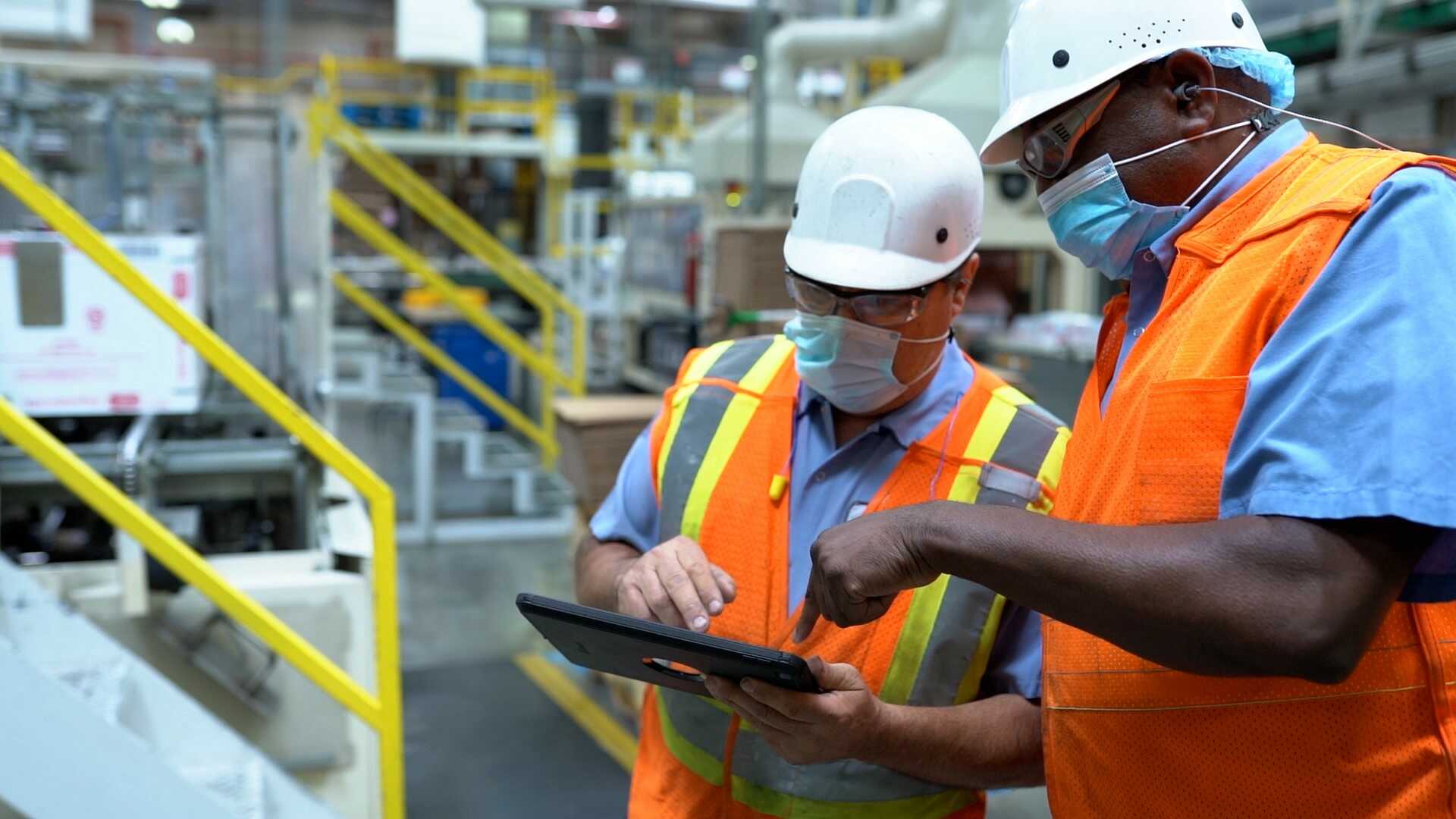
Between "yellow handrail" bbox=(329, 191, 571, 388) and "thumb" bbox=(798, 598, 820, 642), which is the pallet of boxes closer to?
"thumb" bbox=(798, 598, 820, 642)

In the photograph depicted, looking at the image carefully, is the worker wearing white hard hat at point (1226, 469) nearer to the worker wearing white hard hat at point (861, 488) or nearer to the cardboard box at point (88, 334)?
the worker wearing white hard hat at point (861, 488)

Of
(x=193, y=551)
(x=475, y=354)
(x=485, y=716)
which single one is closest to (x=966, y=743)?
(x=193, y=551)

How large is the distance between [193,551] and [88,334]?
1325 mm

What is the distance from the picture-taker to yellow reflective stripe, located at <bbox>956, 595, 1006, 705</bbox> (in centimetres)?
152

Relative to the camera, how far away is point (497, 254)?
9008 millimetres

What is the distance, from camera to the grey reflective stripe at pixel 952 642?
150 centimetres

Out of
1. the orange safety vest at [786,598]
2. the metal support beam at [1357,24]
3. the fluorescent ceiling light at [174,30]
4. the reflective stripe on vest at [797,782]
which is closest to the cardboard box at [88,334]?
the orange safety vest at [786,598]

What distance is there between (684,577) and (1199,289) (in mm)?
692

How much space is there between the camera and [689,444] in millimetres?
1643

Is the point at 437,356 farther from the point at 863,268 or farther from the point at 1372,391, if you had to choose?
the point at 1372,391

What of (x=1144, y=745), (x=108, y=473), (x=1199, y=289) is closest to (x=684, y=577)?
(x=1144, y=745)

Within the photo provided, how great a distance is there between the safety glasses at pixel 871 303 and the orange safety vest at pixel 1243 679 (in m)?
0.51

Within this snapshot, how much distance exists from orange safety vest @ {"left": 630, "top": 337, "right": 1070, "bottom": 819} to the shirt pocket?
48 cm

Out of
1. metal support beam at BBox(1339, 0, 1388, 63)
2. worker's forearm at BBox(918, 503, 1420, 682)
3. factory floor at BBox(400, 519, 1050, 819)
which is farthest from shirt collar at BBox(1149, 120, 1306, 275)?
metal support beam at BBox(1339, 0, 1388, 63)
